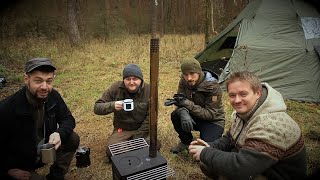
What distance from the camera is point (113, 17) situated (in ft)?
56.4

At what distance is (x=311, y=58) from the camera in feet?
17.8

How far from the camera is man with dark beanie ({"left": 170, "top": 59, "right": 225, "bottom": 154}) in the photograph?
126 inches

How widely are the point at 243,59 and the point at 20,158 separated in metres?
4.85

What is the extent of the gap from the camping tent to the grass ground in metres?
0.52

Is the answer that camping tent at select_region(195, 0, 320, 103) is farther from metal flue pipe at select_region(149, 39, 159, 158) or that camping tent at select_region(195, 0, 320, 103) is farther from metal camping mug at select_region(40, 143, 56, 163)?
metal camping mug at select_region(40, 143, 56, 163)

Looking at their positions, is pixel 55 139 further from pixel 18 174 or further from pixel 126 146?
pixel 126 146

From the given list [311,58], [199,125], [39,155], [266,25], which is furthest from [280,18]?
[39,155]

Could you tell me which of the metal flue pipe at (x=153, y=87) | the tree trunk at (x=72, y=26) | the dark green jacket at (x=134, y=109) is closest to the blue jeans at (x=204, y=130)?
the dark green jacket at (x=134, y=109)

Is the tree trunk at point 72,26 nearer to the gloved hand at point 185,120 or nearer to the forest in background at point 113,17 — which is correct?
the forest in background at point 113,17

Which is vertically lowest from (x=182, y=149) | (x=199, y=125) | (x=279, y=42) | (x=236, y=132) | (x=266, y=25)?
(x=182, y=149)

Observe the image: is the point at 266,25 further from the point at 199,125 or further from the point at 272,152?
the point at 272,152

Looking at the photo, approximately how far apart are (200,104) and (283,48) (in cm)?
324

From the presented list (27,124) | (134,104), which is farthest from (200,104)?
(27,124)

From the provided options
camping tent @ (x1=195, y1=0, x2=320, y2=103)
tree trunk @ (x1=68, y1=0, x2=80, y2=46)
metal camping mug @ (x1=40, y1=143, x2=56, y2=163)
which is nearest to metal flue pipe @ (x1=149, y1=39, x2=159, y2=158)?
metal camping mug @ (x1=40, y1=143, x2=56, y2=163)
